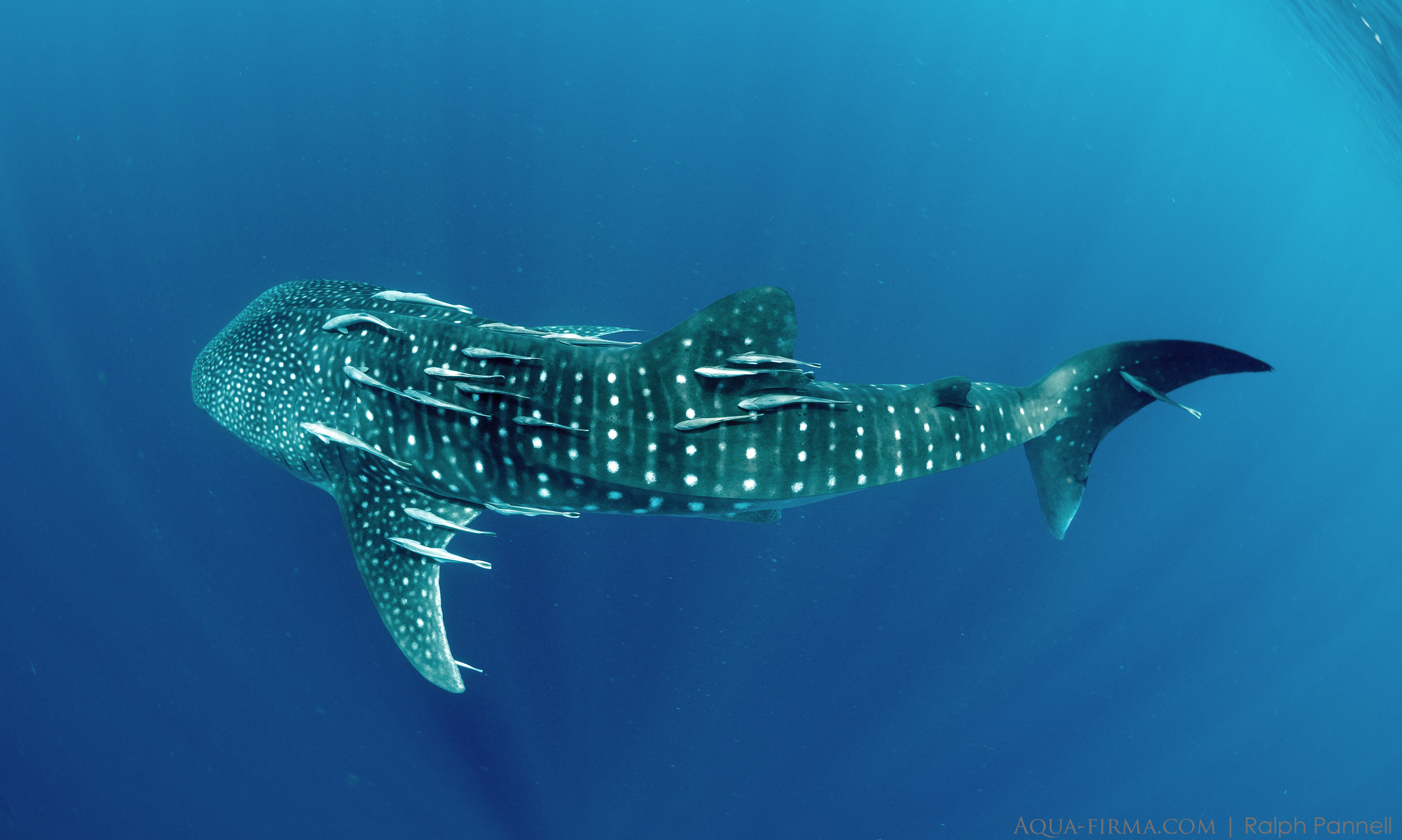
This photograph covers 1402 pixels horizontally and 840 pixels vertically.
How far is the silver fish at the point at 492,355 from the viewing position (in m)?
2.40

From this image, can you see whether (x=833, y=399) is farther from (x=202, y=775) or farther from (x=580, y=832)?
(x=202, y=775)

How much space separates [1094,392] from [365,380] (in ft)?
12.3

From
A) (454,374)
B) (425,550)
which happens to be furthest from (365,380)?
(425,550)

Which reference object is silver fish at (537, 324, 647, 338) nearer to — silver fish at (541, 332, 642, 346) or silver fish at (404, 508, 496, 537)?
silver fish at (541, 332, 642, 346)

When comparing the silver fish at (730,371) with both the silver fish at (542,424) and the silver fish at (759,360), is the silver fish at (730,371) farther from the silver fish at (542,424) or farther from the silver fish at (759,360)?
the silver fish at (542,424)

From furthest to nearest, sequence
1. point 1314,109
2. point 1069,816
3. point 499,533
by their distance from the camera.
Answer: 1. point 1314,109
2. point 1069,816
3. point 499,533

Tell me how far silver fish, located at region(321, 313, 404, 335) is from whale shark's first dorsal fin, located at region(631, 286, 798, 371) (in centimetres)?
122

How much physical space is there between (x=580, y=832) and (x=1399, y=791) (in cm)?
1569

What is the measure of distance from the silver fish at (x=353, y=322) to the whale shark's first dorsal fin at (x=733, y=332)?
122 cm

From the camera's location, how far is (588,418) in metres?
2.45

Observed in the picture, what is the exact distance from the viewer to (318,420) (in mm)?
3014

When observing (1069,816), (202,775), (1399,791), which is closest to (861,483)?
(202,775)

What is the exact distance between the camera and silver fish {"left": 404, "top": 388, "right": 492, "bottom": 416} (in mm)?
2471

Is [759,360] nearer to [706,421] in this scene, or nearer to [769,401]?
[769,401]
